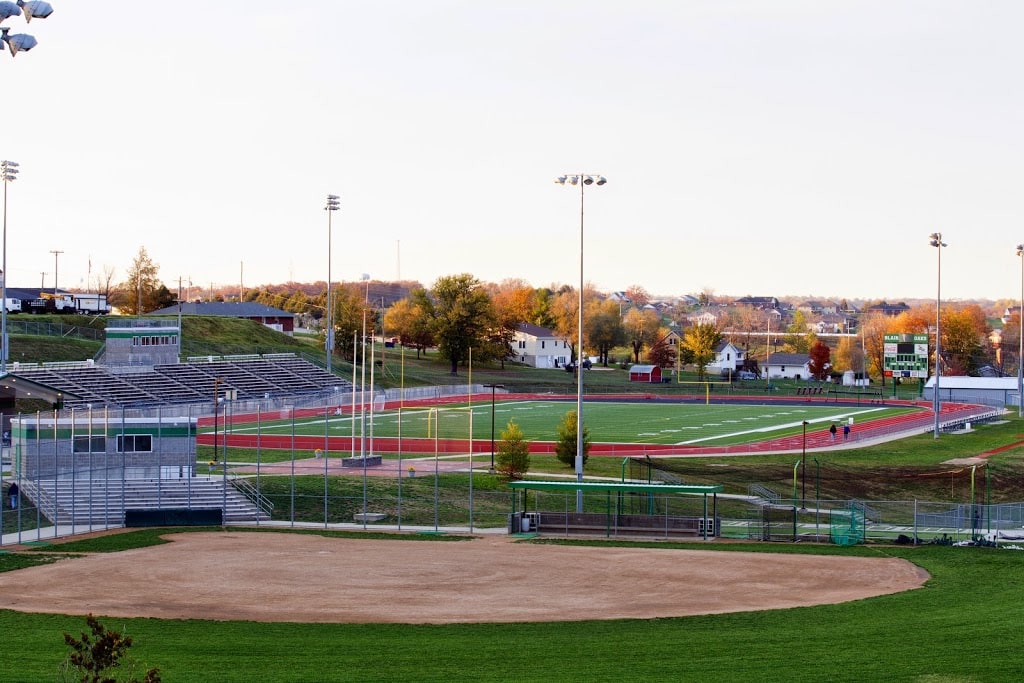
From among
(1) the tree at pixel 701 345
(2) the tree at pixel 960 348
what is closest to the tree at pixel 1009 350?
(2) the tree at pixel 960 348

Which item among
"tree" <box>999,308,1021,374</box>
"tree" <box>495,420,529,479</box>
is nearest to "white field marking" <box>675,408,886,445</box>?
"tree" <box>495,420,529,479</box>

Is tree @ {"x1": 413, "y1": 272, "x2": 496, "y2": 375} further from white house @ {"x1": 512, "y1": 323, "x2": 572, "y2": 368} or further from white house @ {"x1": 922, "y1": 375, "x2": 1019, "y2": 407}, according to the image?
white house @ {"x1": 922, "y1": 375, "x2": 1019, "y2": 407}

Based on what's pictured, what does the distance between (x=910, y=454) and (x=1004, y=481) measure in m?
11.1

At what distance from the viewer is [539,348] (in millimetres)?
171250

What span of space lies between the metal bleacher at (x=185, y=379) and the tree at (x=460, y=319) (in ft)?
101

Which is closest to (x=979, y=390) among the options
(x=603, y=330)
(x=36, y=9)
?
(x=603, y=330)

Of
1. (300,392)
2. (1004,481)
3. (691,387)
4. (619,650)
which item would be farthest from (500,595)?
(691,387)

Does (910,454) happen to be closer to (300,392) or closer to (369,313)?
(300,392)

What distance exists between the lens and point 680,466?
6059 cm

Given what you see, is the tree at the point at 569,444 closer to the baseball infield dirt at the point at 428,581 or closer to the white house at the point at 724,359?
the baseball infield dirt at the point at 428,581

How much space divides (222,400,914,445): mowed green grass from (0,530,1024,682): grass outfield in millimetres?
41854

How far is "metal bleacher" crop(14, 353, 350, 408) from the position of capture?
7712cm

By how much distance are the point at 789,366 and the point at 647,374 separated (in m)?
36.9

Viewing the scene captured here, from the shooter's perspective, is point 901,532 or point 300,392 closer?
point 901,532
